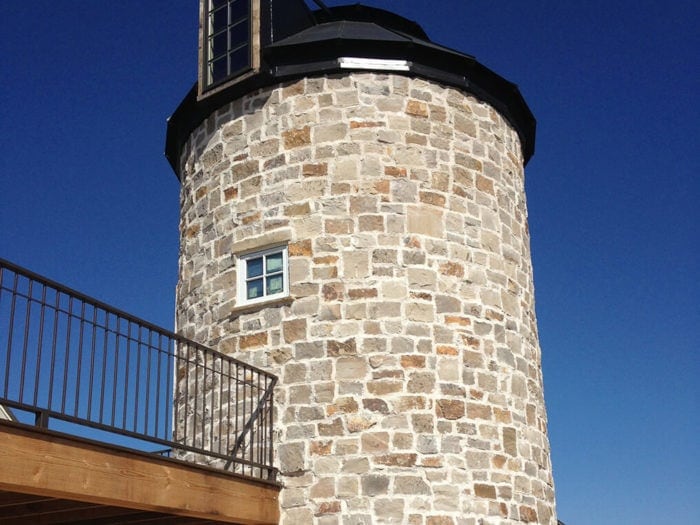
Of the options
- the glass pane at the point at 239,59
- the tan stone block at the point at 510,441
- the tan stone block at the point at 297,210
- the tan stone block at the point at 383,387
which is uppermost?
the glass pane at the point at 239,59

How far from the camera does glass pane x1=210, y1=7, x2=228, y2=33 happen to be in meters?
12.0

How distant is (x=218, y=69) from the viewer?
11898 mm

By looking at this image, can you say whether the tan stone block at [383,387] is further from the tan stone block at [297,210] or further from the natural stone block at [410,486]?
the tan stone block at [297,210]

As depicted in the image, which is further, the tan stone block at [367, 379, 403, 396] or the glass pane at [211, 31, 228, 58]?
the glass pane at [211, 31, 228, 58]

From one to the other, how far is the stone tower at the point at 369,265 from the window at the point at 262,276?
2 cm

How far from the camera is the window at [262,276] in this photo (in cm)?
1062

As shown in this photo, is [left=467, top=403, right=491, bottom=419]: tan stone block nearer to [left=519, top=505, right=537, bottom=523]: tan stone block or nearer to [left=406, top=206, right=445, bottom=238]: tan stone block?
[left=519, top=505, right=537, bottom=523]: tan stone block

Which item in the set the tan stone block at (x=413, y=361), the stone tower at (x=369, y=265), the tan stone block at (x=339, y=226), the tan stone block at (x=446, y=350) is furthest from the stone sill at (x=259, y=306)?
the tan stone block at (x=446, y=350)

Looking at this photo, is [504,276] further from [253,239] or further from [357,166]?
[253,239]

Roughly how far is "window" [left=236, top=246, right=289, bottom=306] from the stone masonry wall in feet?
0.43

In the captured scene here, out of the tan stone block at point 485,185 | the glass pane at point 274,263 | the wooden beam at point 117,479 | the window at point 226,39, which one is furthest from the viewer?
the window at point 226,39

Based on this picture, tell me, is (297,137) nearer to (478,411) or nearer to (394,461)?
(478,411)

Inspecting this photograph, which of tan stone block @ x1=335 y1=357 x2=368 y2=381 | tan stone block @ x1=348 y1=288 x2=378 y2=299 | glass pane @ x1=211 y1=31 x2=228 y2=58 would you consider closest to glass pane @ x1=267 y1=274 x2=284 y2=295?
tan stone block @ x1=348 y1=288 x2=378 y2=299

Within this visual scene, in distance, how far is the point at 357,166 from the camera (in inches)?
419
